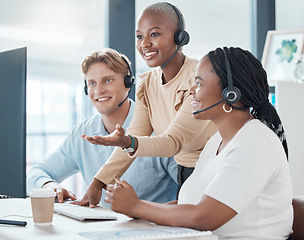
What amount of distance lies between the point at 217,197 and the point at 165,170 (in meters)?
1.08

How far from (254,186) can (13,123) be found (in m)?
0.75

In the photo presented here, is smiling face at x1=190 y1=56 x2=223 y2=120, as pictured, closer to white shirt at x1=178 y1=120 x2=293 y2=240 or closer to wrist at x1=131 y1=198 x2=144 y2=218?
white shirt at x1=178 y1=120 x2=293 y2=240

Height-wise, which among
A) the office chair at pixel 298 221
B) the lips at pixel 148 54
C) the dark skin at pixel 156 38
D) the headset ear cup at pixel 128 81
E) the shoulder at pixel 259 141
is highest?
the dark skin at pixel 156 38

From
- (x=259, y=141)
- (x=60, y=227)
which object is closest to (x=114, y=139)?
(x=60, y=227)

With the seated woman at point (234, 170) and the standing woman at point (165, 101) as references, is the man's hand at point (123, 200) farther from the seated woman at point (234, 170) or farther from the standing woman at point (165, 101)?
the standing woman at point (165, 101)

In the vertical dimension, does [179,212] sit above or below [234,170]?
below

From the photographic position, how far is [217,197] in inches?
43.1

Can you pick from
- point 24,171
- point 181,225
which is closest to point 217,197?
point 181,225

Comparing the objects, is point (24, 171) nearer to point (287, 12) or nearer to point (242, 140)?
point (242, 140)

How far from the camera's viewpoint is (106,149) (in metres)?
2.22

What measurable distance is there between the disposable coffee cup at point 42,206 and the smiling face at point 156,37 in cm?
78

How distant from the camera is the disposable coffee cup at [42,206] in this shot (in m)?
1.18

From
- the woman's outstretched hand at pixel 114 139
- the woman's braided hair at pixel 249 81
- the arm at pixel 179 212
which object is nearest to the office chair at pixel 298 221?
the woman's braided hair at pixel 249 81

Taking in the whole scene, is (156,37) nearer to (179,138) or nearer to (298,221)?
(179,138)
